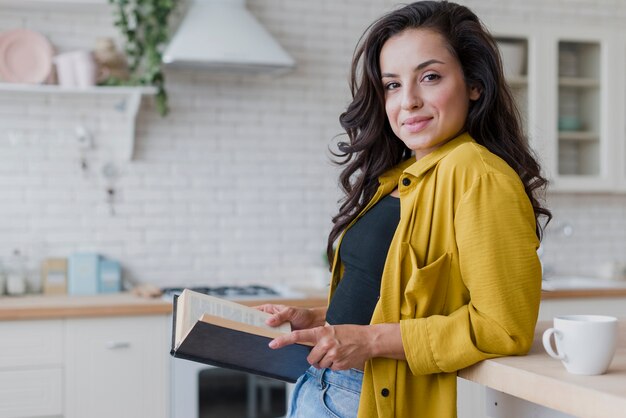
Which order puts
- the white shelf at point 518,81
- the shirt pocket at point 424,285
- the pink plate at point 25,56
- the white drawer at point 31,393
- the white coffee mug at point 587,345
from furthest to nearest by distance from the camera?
the white shelf at point 518,81 → the pink plate at point 25,56 → the white drawer at point 31,393 → the shirt pocket at point 424,285 → the white coffee mug at point 587,345

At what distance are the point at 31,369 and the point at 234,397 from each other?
85 cm

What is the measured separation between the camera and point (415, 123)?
5.46 ft

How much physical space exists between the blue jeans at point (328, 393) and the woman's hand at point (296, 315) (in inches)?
5.0

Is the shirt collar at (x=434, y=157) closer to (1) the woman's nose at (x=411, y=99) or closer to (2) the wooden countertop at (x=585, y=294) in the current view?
(1) the woman's nose at (x=411, y=99)

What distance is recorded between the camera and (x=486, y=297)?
1424mm

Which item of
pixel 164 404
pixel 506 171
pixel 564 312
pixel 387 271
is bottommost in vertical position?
pixel 164 404

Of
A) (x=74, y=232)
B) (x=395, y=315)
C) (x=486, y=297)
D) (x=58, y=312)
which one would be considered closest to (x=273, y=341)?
(x=395, y=315)

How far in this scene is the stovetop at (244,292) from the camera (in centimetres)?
368

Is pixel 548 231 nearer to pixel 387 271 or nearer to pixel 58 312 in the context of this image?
pixel 58 312

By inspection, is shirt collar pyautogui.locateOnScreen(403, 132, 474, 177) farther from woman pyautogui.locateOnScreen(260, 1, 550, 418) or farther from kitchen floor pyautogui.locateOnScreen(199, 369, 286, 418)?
kitchen floor pyautogui.locateOnScreen(199, 369, 286, 418)

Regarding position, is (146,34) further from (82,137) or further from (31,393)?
(31,393)

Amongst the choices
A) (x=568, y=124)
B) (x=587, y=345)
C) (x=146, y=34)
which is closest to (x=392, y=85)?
(x=587, y=345)

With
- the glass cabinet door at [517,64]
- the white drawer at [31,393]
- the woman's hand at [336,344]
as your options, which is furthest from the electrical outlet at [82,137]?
the woman's hand at [336,344]

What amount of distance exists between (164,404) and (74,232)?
3.28 feet
